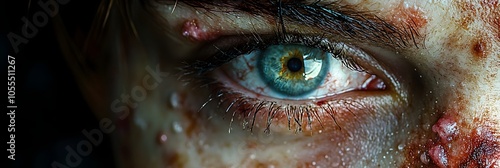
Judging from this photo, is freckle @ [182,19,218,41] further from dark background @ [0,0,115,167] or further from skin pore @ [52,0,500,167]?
dark background @ [0,0,115,167]

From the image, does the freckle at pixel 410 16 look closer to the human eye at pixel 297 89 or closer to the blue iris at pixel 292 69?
the human eye at pixel 297 89

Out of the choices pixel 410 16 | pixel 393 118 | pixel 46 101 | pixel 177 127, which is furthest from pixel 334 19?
pixel 46 101

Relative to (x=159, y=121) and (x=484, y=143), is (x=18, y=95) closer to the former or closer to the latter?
(x=159, y=121)

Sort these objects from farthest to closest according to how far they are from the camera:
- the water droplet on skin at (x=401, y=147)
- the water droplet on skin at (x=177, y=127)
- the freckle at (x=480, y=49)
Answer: the water droplet on skin at (x=177, y=127) → the water droplet on skin at (x=401, y=147) → the freckle at (x=480, y=49)

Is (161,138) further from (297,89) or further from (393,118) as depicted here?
(393,118)

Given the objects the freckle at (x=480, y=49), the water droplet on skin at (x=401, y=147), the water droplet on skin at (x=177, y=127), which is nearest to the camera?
the freckle at (x=480, y=49)

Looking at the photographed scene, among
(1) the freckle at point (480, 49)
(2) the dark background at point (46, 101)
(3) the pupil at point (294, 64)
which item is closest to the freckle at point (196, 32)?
(3) the pupil at point (294, 64)

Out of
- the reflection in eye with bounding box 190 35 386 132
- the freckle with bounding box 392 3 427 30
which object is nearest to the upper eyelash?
the reflection in eye with bounding box 190 35 386 132
